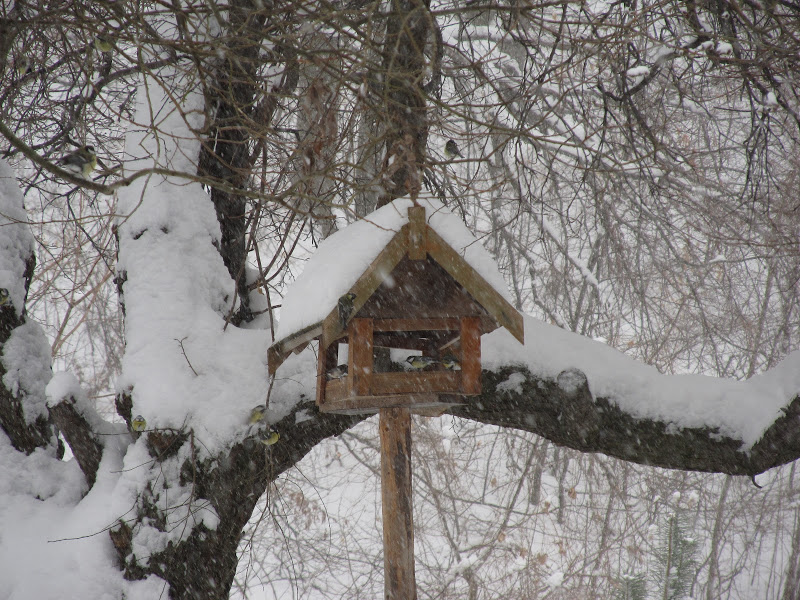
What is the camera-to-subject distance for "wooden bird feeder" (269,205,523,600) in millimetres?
2115

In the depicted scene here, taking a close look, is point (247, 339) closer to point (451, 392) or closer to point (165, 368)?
point (165, 368)

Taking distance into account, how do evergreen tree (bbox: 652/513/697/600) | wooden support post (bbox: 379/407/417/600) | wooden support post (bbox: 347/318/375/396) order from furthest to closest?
evergreen tree (bbox: 652/513/697/600) < wooden support post (bbox: 379/407/417/600) < wooden support post (bbox: 347/318/375/396)

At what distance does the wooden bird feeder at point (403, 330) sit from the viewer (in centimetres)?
212

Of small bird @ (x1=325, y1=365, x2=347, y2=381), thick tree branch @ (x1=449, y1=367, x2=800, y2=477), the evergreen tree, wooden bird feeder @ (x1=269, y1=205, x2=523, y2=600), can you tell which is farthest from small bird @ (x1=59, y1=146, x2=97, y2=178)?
the evergreen tree

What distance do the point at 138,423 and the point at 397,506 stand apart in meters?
1.14

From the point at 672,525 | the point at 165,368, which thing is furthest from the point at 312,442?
the point at 672,525

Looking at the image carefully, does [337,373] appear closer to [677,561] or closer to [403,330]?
[403,330]

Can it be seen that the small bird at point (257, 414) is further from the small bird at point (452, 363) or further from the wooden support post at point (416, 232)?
the wooden support post at point (416, 232)

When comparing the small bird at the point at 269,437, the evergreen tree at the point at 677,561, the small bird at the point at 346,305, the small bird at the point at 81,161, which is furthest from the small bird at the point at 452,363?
the evergreen tree at the point at 677,561

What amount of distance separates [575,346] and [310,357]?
1.25 meters

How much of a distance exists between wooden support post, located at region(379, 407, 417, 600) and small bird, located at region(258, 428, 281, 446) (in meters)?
0.53

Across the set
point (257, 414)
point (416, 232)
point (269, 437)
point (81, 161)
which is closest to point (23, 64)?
point (81, 161)

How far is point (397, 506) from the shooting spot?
2.44m

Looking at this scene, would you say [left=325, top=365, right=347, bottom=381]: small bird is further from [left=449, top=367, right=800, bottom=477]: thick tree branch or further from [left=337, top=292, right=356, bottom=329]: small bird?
[left=449, top=367, right=800, bottom=477]: thick tree branch
